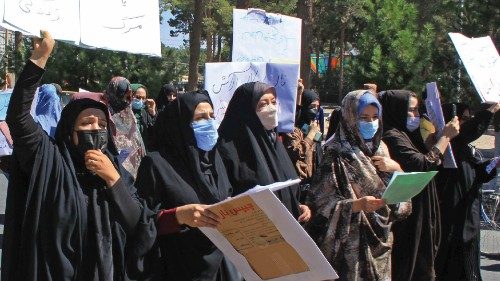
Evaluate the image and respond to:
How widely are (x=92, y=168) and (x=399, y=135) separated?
247 cm

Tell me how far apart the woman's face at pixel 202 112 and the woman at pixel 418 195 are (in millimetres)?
1684

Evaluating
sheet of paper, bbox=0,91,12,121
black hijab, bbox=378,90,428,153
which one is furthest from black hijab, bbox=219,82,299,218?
sheet of paper, bbox=0,91,12,121

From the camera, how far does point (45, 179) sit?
316cm

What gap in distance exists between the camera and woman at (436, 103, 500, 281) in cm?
579

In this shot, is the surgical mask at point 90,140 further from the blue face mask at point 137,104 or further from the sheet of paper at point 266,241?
the blue face mask at point 137,104

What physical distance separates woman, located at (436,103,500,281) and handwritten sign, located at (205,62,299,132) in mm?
1124

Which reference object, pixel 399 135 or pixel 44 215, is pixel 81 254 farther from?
pixel 399 135

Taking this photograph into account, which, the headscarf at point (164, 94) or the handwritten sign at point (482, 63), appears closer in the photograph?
the handwritten sign at point (482, 63)

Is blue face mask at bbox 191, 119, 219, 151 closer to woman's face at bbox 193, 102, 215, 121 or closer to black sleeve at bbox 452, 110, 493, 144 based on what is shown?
woman's face at bbox 193, 102, 215, 121

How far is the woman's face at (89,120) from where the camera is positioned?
3330mm

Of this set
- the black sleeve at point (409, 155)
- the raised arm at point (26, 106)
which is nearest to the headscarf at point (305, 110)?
the black sleeve at point (409, 155)

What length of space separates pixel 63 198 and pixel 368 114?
184cm

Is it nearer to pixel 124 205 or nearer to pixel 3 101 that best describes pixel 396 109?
pixel 124 205

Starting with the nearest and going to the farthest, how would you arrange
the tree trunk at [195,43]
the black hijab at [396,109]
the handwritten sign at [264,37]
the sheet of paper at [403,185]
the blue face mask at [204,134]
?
the blue face mask at [204,134], the sheet of paper at [403,185], the black hijab at [396,109], the handwritten sign at [264,37], the tree trunk at [195,43]
